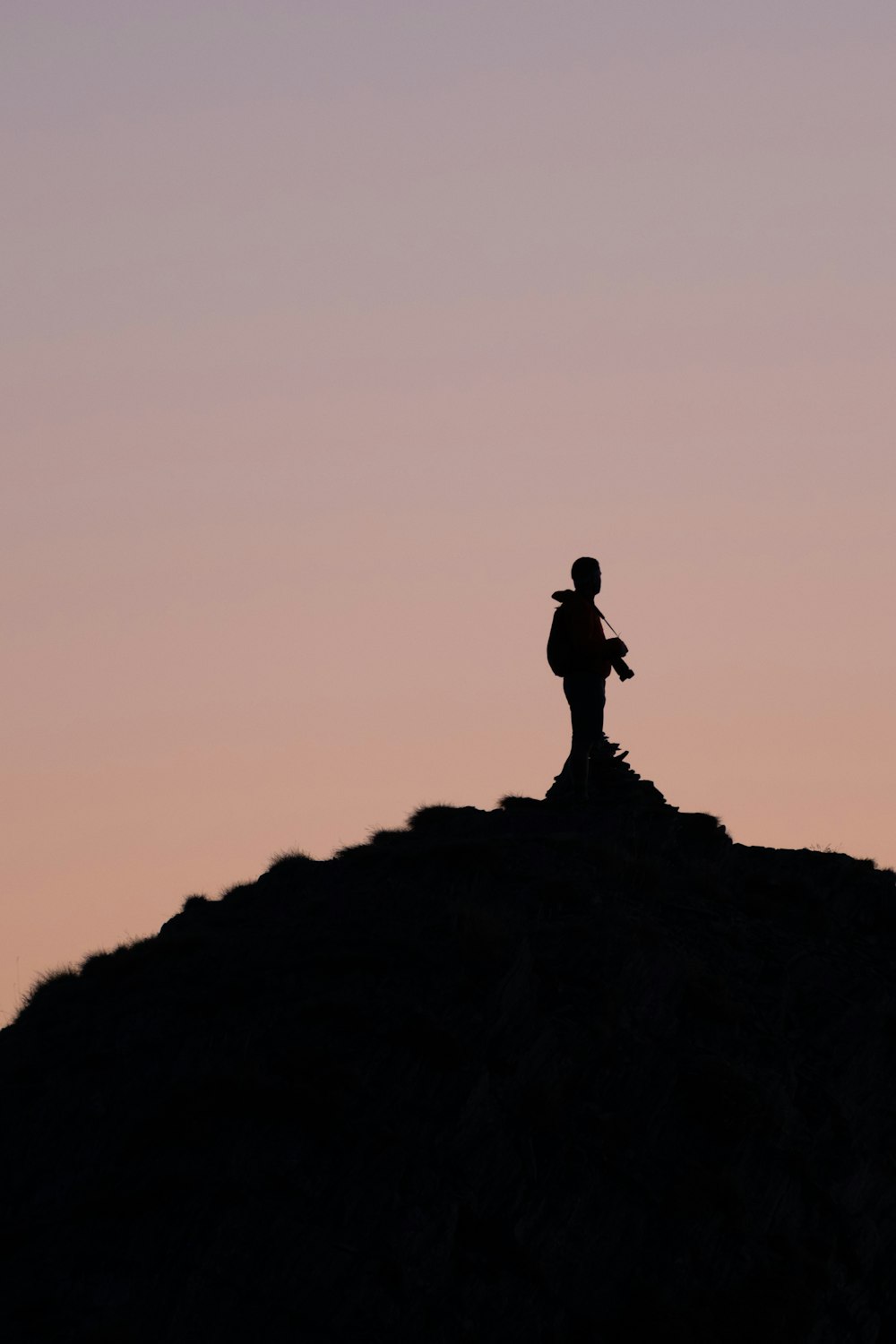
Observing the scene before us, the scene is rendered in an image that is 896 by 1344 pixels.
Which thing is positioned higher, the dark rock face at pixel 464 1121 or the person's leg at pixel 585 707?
the person's leg at pixel 585 707

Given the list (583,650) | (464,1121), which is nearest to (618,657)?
(583,650)

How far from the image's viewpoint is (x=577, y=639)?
89.7 feet

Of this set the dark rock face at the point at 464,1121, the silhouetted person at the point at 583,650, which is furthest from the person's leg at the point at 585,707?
the dark rock face at the point at 464,1121

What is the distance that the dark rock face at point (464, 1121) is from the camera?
63.6 feet

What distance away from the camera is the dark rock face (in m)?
19.4

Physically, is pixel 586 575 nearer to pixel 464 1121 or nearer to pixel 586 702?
pixel 586 702

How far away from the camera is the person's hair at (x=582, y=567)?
27.8 m

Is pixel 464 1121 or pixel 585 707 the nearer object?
pixel 464 1121

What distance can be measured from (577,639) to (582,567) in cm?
126

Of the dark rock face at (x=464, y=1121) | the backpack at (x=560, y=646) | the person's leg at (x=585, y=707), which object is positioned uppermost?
the backpack at (x=560, y=646)

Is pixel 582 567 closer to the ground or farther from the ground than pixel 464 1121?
farther from the ground

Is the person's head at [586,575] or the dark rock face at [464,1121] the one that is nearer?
the dark rock face at [464,1121]

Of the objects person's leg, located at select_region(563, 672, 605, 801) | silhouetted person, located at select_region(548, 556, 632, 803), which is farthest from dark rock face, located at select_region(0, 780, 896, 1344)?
silhouetted person, located at select_region(548, 556, 632, 803)

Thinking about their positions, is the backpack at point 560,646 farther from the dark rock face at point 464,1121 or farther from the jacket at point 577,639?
the dark rock face at point 464,1121
